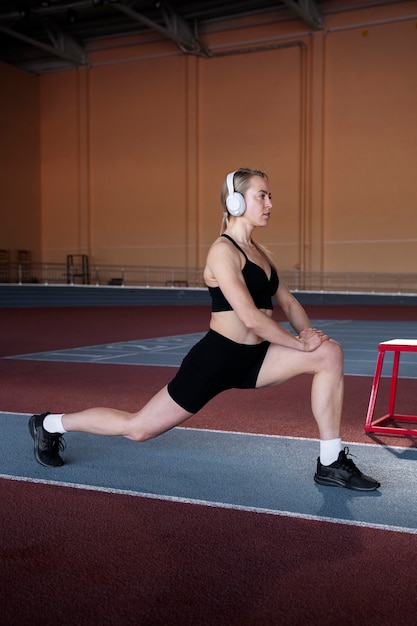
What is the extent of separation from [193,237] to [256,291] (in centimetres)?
2821

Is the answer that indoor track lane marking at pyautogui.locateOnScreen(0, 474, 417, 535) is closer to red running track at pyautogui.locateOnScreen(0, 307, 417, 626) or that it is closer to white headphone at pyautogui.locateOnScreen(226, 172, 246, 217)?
red running track at pyautogui.locateOnScreen(0, 307, 417, 626)

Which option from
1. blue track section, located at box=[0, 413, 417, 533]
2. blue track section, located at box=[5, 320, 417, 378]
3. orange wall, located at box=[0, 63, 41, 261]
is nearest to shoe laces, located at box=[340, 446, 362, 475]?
blue track section, located at box=[0, 413, 417, 533]

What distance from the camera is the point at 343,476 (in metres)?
3.73

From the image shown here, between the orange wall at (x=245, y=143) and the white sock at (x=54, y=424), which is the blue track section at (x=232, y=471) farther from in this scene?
the orange wall at (x=245, y=143)

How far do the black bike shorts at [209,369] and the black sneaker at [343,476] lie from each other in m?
0.69

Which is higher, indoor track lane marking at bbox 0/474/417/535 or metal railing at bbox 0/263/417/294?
metal railing at bbox 0/263/417/294

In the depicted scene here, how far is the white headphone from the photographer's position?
3566 millimetres

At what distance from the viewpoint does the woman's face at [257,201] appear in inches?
141

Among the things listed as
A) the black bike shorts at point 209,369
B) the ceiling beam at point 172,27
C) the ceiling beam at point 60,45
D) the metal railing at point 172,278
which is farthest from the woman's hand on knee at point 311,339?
the ceiling beam at point 60,45

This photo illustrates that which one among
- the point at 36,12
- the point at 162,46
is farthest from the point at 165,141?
the point at 36,12

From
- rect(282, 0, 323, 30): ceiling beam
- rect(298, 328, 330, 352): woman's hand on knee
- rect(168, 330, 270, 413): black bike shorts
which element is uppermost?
rect(282, 0, 323, 30): ceiling beam

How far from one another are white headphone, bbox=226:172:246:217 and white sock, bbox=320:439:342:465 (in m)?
1.27

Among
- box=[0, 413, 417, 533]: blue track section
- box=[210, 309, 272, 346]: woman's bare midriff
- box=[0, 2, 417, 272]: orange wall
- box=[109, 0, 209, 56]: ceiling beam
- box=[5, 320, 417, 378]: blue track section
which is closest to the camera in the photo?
box=[0, 413, 417, 533]: blue track section

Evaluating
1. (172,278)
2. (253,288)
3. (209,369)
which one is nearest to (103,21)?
(172,278)
